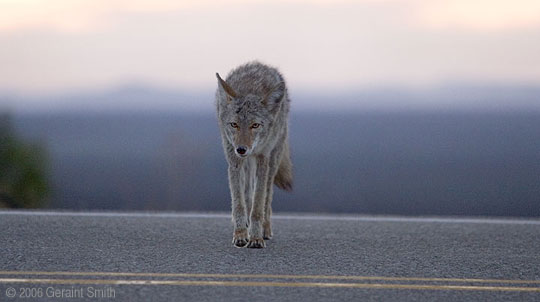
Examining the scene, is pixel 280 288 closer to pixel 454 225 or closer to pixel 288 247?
pixel 288 247

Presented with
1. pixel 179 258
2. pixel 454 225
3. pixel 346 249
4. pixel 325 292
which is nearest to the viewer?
pixel 325 292

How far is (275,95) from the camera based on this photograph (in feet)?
28.9

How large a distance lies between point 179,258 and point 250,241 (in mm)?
1151

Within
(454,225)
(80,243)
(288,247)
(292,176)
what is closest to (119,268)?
(80,243)

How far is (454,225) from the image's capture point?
10.3 meters

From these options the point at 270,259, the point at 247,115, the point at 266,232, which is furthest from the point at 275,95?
the point at 270,259

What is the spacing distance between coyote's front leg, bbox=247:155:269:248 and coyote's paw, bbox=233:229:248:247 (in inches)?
2.3

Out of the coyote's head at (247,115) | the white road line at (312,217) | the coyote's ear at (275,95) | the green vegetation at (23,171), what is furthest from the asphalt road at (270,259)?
the green vegetation at (23,171)

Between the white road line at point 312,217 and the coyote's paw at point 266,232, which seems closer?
the coyote's paw at point 266,232

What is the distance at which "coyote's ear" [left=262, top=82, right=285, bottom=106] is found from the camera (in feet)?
28.6

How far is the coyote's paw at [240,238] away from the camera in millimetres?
8337

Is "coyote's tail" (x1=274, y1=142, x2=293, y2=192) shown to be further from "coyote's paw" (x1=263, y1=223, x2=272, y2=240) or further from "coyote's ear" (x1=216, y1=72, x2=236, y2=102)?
"coyote's ear" (x1=216, y1=72, x2=236, y2=102)

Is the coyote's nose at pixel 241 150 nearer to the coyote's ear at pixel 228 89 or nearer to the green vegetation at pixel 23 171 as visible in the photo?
the coyote's ear at pixel 228 89

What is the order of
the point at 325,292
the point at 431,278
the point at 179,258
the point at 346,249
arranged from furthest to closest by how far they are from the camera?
the point at 346,249
the point at 179,258
the point at 431,278
the point at 325,292
